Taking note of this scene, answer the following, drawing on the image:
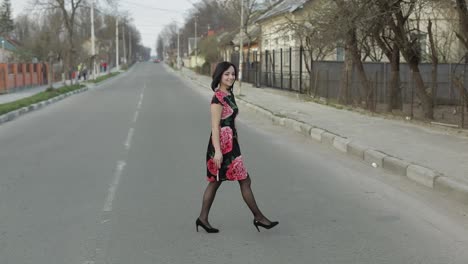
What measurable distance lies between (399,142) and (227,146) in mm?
6102

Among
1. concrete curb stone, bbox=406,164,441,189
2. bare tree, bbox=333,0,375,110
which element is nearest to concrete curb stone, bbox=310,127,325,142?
bare tree, bbox=333,0,375,110

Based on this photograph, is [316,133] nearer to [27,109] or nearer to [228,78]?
[228,78]

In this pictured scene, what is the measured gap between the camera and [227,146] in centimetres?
510

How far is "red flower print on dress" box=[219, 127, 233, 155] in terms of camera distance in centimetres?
509

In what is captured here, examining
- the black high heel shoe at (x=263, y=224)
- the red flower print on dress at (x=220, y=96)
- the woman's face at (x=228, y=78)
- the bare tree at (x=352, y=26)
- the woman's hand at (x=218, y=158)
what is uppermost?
the bare tree at (x=352, y=26)

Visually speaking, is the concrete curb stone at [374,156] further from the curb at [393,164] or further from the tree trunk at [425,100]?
the tree trunk at [425,100]

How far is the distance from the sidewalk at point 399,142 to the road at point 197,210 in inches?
9.5

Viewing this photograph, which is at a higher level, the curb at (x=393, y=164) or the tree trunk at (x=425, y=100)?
the tree trunk at (x=425, y=100)

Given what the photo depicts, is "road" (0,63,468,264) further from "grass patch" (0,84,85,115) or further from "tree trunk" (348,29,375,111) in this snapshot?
"grass patch" (0,84,85,115)

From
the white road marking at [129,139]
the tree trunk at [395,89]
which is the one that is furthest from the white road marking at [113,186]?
the tree trunk at [395,89]

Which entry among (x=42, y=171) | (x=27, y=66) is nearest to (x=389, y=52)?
(x=42, y=171)

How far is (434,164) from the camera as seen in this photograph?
26.6ft

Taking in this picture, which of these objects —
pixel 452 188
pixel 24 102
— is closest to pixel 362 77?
pixel 452 188

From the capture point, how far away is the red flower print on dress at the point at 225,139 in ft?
16.7
